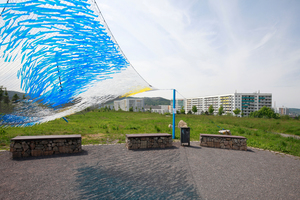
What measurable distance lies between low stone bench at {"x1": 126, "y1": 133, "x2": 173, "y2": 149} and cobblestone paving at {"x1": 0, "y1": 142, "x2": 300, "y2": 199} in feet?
2.27

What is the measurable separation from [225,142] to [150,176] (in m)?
5.19

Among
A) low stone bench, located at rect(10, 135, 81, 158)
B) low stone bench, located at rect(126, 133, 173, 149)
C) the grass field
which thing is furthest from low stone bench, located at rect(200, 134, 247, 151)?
low stone bench, located at rect(10, 135, 81, 158)

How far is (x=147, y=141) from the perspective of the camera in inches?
312

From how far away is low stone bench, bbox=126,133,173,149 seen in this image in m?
7.68


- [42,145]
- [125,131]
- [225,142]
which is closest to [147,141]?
[225,142]

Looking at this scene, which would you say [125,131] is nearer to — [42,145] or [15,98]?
[42,145]

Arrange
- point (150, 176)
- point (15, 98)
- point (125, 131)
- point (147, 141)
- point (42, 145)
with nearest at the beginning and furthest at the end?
point (15, 98) → point (150, 176) → point (42, 145) → point (147, 141) → point (125, 131)

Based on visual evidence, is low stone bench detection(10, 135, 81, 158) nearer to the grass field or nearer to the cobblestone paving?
the cobblestone paving

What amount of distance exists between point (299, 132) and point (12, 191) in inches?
803

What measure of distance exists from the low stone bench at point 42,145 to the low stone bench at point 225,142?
19.2 feet

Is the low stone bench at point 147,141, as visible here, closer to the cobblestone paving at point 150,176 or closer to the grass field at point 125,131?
the cobblestone paving at point 150,176

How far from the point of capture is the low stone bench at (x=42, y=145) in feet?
20.5

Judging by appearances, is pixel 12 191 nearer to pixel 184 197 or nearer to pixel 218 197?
pixel 184 197

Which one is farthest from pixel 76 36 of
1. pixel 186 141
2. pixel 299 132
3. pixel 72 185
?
pixel 299 132
